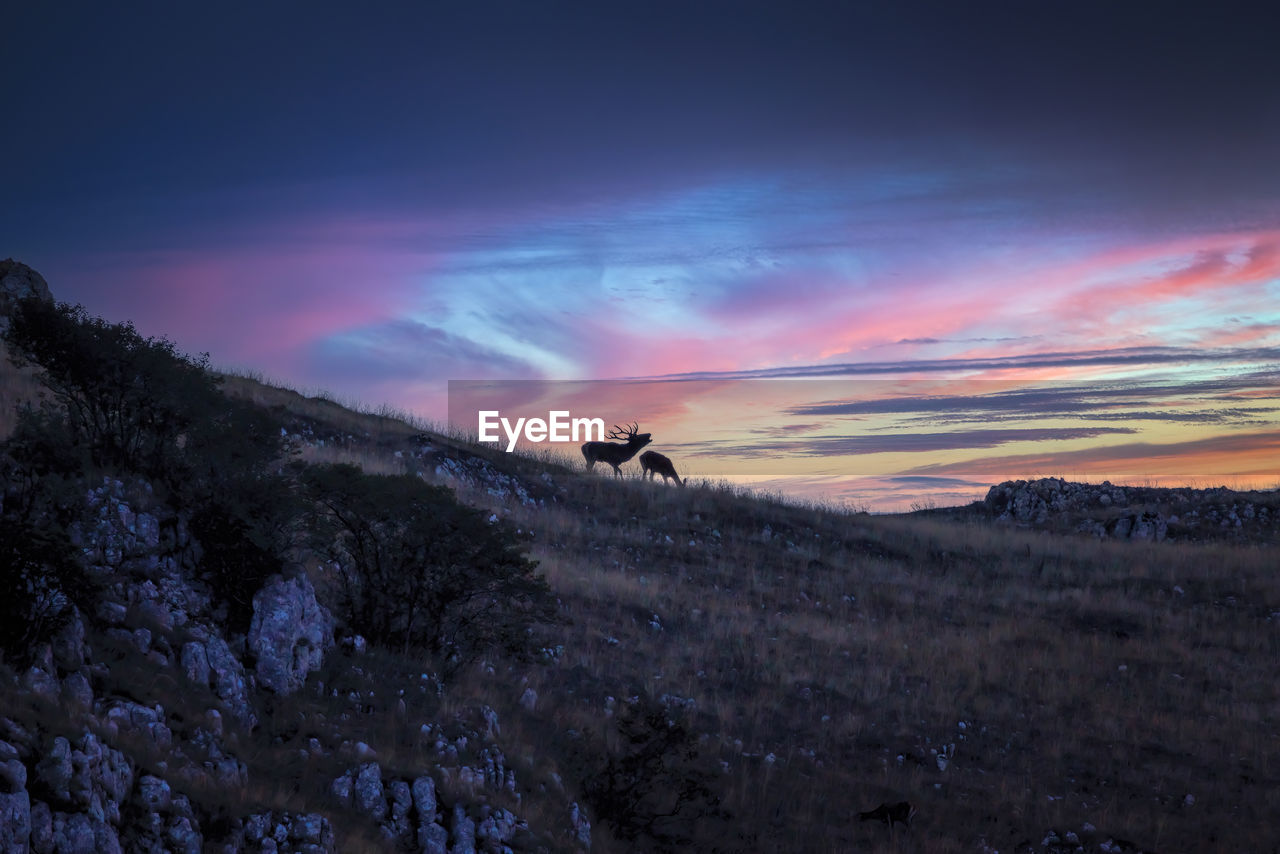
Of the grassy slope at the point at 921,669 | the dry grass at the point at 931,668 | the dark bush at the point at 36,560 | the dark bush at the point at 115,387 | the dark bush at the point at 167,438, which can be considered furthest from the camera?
the dry grass at the point at 931,668

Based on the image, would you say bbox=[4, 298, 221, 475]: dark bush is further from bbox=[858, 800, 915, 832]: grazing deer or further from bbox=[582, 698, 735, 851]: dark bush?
bbox=[858, 800, 915, 832]: grazing deer

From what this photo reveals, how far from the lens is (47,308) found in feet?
41.1

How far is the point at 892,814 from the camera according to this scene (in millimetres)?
11742

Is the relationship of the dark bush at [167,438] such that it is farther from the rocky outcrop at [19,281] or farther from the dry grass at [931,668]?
the rocky outcrop at [19,281]

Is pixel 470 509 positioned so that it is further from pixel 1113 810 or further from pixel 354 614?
pixel 1113 810

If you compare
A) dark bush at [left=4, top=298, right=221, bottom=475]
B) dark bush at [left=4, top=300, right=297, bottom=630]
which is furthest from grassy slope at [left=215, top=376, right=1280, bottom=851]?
dark bush at [left=4, top=298, right=221, bottom=475]

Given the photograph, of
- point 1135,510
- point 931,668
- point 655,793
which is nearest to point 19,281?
point 655,793

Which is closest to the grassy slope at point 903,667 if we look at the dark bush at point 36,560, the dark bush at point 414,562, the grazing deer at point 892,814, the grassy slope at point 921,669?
the grassy slope at point 921,669

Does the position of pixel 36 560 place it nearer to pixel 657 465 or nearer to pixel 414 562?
pixel 414 562

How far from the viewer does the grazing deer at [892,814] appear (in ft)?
38.4

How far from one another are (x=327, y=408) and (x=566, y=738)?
2182cm

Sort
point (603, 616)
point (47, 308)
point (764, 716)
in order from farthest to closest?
point (603, 616), point (764, 716), point (47, 308)

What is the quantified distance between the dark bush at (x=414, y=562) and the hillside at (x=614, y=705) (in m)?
0.16

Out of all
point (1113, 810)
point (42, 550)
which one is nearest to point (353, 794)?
point (42, 550)
